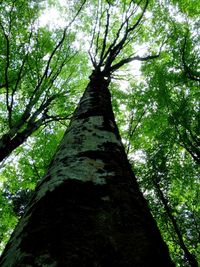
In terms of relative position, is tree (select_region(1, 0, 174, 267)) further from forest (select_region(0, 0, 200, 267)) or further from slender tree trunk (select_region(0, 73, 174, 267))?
forest (select_region(0, 0, 200, 267))

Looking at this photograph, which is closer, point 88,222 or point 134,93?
point 88,222

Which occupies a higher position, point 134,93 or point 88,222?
point 134,93

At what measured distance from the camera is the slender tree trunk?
2.72ft

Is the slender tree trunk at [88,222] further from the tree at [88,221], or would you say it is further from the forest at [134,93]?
the forest at [134,93]

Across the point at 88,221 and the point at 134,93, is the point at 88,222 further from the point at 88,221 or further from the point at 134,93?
the point at 134,93

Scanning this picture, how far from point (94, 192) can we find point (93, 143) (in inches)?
27.1

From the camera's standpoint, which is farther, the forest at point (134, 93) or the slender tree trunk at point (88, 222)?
the forest at point (134, 93)

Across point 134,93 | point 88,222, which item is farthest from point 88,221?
point 134,93

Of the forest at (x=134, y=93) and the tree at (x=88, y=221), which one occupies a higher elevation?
the forest at (x=134, y=93)

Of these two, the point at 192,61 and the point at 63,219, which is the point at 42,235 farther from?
the point at 192,61

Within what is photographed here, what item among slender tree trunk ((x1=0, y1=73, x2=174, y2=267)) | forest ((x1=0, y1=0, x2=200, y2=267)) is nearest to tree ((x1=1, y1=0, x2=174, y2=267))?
slender tree trunk ((x1=0, y1=73, x2=174, y2=267))

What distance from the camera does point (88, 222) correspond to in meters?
0.99

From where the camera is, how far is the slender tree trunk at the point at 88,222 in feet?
2.72

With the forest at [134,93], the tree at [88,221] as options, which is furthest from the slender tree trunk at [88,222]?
the forest at [134,93]
